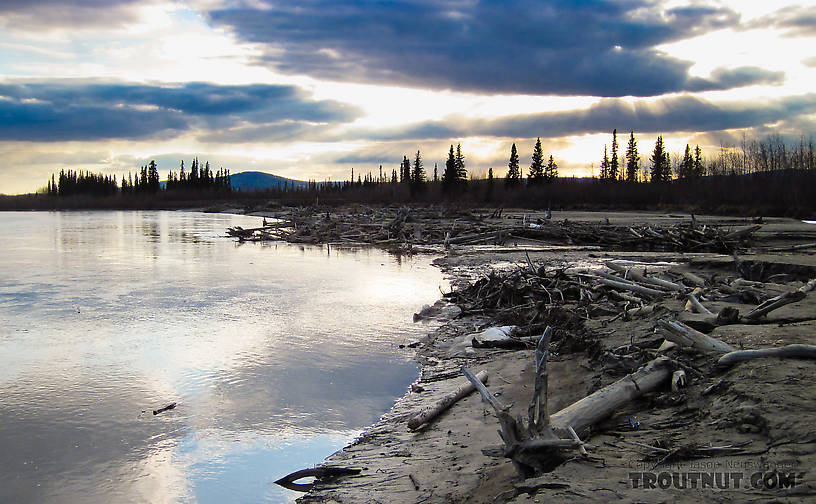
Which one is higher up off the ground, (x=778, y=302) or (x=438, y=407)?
(x=778, y=302)

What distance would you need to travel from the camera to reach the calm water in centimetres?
483

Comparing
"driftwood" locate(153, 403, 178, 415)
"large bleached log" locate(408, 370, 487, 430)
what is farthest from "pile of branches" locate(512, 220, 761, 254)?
"driftwood" locate(153, 403, 178, 415)

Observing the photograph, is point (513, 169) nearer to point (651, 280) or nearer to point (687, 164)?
point (687, 164)

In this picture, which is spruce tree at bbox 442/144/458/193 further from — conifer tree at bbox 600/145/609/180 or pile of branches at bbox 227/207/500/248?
pile of branches at bbox 227/207/500/248

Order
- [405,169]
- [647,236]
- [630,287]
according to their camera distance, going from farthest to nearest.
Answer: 1. [405,169]
2. [647,236]
3. [630,287]

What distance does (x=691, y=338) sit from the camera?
17.1ft

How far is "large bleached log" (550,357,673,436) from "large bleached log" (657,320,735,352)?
46 cm

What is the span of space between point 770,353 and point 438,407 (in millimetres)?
2863

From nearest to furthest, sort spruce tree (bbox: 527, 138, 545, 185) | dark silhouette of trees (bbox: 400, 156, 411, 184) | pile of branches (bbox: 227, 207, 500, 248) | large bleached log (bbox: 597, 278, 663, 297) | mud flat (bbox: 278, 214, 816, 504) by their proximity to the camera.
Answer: mud flat (bbox: 278, 214, 816, 504) < large bleached log (bbox: 597, 278, 663, 297) < pile of branches (bbox: 227, 207, 500, 248) < spruce tree (bbox: 527, 138, 545, 185) < dark silhouette of trees (bbox: 400, 156, 411, 184)

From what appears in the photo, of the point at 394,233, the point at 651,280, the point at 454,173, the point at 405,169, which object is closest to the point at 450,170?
the point at 454,173

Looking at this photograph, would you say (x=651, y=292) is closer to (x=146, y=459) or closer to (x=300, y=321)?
(x=300, y=321)

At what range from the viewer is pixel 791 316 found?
20.5ft

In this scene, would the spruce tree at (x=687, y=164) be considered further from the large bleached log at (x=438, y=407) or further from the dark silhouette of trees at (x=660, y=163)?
the large bleached log at (x=438, y=407)

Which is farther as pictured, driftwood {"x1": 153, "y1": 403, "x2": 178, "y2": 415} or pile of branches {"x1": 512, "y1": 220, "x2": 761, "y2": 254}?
pile of branches {"x1": 512, "y1": 220, "x2": 761, "y2": 254}
